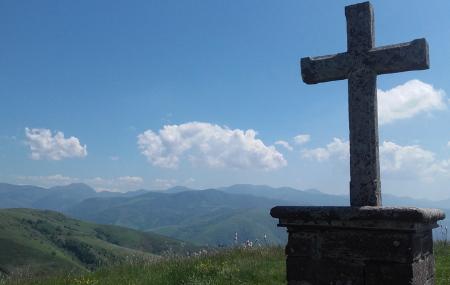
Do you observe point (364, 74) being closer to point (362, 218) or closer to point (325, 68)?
point (325, 68)

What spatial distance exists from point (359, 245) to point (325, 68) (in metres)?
2.11

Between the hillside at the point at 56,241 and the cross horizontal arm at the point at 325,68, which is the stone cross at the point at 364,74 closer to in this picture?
the cross horizontal arm at the point at 325,68

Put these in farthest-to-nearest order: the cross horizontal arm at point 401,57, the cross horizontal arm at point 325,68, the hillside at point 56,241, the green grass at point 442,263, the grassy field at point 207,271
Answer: the hillside at point 56,241
the grassy field at point 207,271
the green grass at point 442,263
the cross horizontal arm at point 325,68
the cross horizontal arm at point 401,57

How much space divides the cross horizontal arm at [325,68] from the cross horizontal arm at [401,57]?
1.07 ft

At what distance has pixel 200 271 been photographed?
9750 millimetres

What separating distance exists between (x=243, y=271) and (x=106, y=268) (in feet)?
12.7

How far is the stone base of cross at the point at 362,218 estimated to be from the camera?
429 centimetres

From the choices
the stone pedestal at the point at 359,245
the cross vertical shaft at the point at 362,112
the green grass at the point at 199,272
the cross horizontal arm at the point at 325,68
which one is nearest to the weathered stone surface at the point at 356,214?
the stone pedestal at the point at 359,245

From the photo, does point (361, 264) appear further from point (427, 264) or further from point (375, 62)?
point (375, 62)

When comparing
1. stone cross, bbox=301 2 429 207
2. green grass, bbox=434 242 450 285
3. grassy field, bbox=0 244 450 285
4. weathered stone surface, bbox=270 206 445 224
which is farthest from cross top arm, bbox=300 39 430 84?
green grass, bbox=434 242 450 285

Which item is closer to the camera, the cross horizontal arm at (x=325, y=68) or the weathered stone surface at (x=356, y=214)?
the weathered stone surface at (x=356, y=214)

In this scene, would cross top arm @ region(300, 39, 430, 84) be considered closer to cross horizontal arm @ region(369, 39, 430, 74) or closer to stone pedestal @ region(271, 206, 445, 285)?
cross horizontal arm @ region(369, 39, 430, 74)

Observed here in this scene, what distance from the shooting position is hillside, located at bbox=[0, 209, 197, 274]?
4574 inches

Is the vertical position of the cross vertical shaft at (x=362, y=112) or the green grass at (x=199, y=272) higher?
the cross vertical shaft at (x=362, y=112)
